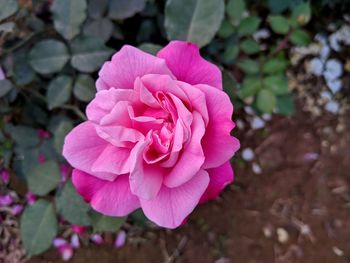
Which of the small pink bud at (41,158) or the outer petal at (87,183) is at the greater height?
the outer petal at (87,183)

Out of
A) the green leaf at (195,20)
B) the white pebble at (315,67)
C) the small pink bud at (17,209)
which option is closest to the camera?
the green leaf at (195,20)

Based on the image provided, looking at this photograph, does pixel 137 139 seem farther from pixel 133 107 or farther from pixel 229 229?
pixel 229 229

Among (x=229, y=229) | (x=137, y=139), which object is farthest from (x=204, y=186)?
(x=229, y=229)

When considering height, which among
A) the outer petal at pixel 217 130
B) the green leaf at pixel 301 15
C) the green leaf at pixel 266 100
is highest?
the outer petal at pixel 217 130

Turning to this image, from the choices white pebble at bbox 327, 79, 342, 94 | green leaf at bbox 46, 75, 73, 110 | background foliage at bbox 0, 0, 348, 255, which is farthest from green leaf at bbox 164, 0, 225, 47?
white pebble at bbox 327, 79, 342, 94

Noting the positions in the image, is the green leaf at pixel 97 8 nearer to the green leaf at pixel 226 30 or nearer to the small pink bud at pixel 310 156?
the green leaf at pixel 226 30

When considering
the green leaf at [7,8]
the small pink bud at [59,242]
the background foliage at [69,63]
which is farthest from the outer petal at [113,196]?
the small pink bud at [59,242]
